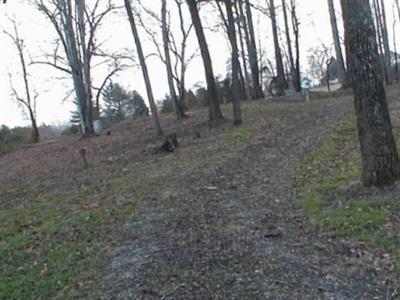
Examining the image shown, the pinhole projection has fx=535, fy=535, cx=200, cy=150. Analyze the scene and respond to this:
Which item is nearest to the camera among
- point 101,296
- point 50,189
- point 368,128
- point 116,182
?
point 101,296

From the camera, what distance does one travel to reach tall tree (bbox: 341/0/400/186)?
746 centimetres

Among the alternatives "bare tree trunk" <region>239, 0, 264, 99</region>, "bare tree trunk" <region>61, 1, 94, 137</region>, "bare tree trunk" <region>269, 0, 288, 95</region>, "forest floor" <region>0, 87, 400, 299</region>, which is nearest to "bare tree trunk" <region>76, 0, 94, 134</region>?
"bare tree trunk" <region>61, 1, 94, 137</region>

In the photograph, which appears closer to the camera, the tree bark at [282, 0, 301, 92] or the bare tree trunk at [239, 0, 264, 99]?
the bare tree trunk at [239, 0, 264, 99]

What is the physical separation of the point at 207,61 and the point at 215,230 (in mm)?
12741

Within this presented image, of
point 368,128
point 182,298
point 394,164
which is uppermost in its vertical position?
point 368,128

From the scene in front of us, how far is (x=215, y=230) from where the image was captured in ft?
22.9

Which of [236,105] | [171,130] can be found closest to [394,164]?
[236,105]

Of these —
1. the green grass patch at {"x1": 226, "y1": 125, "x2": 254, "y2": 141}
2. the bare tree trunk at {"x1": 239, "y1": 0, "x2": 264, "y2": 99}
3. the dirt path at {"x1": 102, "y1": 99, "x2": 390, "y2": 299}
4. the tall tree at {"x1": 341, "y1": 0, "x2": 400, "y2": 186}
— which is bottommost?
the dirt path at {"x1": 102, "y1": 99, "x2": 390, "y2": 299}

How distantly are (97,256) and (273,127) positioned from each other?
37.7 feet

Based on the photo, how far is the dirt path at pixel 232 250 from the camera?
5.05 meters

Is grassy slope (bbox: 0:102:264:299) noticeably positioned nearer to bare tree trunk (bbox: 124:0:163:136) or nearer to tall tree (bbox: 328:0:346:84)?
bare tree trunk (bbox: 124:0:163:136)

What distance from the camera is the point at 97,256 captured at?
6.73 meters

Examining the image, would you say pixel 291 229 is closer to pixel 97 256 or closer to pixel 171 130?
pixel 97 256

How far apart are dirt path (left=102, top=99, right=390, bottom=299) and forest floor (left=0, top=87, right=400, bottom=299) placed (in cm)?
2
